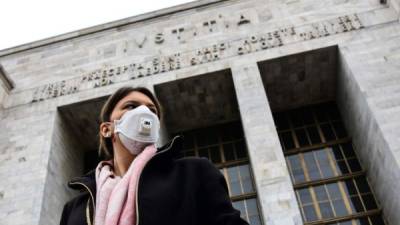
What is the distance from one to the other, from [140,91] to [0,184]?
10560 millimetres

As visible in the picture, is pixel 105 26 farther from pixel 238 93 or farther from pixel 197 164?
pixel 197 164

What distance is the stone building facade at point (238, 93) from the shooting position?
11672mm

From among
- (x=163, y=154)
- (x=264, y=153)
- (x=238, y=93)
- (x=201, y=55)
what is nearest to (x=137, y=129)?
(x=163, y=154)

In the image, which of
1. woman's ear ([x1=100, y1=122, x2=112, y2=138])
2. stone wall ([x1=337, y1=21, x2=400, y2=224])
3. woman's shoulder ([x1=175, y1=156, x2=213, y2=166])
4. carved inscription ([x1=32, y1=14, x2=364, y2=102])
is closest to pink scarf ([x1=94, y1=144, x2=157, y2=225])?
woman's shoulder ([x1=175, y1=156, x2=213, y2=166])

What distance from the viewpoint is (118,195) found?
8.41ft

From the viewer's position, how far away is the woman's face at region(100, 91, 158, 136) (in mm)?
3477

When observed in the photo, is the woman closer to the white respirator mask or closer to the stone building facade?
the white respirator mask

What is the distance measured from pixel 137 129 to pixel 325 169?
10.9 metres

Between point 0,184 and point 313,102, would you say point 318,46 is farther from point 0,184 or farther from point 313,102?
point 0,184

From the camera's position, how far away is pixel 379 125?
11.2 meters

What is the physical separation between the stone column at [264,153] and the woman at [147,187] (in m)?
7.46

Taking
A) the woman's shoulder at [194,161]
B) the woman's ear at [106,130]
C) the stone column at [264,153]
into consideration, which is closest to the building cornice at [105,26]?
the stone column at [264,153]

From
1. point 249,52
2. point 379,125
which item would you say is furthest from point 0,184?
point 379,125

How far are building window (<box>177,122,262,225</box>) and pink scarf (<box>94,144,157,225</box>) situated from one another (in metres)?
9.78
